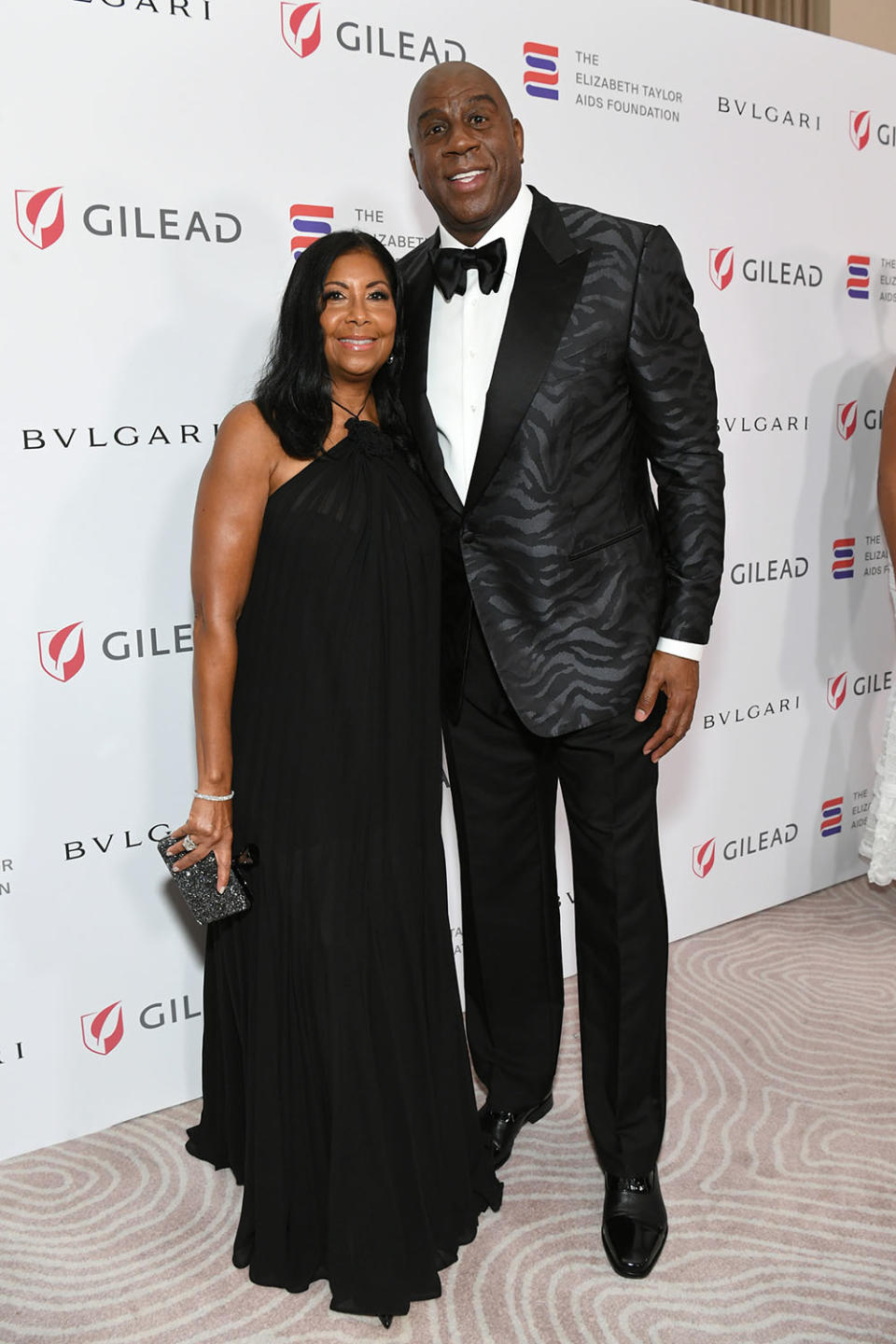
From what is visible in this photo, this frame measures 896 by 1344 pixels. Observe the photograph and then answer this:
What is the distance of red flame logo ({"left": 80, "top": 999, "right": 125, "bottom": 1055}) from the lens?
233 cm

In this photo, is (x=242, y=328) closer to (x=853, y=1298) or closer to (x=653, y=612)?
(x=653, y=612)

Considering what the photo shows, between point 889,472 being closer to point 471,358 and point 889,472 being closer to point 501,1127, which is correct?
point 471,358

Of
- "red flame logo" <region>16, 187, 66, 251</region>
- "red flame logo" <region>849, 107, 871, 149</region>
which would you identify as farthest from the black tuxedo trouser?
A: "red flame logo" <region>849, 107, 871, 149</region>

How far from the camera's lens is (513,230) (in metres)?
1.87

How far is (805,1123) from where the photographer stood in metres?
2.30

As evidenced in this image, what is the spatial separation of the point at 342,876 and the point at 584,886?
0.45 meters

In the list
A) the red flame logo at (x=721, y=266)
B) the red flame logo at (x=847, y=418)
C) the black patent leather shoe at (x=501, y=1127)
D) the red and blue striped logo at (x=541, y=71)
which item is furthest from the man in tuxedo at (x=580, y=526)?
the red flame logo at (x=847, y=418)

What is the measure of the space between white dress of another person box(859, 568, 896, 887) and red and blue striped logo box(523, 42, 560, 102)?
148 cm

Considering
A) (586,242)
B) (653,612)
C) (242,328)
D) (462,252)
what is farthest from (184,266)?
(653,612)

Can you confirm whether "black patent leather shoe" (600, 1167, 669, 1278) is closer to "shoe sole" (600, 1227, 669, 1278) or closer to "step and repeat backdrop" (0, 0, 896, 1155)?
"shoe sole" (600, 1227, 669, 1278)

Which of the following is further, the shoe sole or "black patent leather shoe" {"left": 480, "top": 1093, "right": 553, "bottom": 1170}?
"black patent leather shoe" {"left": 480, "top": 1093, "right": 553, "bottom": 1170}

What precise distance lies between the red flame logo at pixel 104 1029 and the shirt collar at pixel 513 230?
1.58 metres

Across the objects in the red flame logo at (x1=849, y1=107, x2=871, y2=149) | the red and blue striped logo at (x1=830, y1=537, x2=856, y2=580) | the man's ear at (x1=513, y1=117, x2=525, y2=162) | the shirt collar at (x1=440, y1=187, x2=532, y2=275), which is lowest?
the red and blue striped logo at (x1=830, y1=537, x2=856, y2=580)

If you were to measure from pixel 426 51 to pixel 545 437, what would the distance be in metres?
→ 1.11
